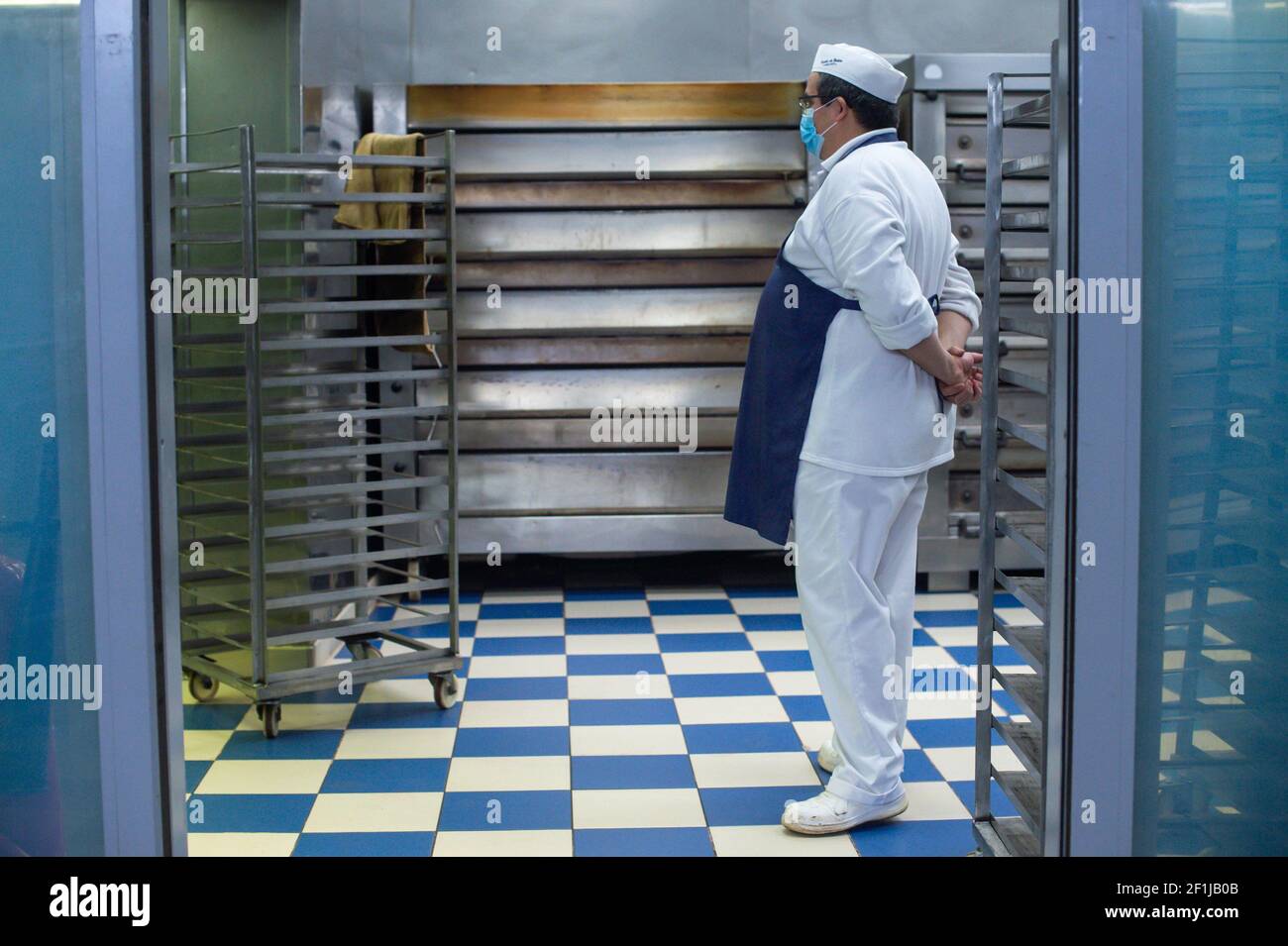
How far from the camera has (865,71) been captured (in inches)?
135

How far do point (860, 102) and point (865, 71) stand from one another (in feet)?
0.23

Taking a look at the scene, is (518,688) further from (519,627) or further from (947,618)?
(947,618)

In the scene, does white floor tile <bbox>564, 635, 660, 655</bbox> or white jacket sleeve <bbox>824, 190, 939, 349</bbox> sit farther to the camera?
white floor tile <bbox>564, 635, 660, 655</bbox>

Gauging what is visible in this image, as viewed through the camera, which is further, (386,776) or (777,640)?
(777,640)

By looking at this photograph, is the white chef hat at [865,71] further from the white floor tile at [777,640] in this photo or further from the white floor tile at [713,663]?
the white floor tile at [777,640]

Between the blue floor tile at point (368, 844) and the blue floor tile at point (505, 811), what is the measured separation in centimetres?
9

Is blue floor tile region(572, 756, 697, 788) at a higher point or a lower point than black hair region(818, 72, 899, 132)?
lower

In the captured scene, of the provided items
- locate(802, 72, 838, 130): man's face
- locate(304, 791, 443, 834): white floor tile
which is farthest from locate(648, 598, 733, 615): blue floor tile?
locate(802, 72, 838, 130): man's face

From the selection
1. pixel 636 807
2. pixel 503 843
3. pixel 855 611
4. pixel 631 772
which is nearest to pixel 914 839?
pixel 855 611

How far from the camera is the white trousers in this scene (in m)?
3.40

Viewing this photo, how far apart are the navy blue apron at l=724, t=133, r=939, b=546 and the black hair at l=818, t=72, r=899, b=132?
Answer: 4cm

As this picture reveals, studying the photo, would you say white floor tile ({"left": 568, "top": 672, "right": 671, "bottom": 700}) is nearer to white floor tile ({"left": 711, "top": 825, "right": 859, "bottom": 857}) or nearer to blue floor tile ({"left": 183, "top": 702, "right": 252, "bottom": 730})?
blue floor tile ({"left": 183, "top": 702, "right": 252, "bottom": 730})

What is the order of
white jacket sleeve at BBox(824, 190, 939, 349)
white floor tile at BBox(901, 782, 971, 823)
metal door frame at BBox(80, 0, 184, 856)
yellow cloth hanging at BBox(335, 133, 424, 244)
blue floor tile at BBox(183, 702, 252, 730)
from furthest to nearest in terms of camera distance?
yellow cloth hanging at BBox(335, 133, 424, 244)
blue floor tile at BBox(183, 702, 252, 730)
white floor tile at BBox(901, 782, 971, 823)
white jacket sleeve at BBox(824, 190, 939, 349)
metal door frame at BBox(80, 0, 184, 856)
